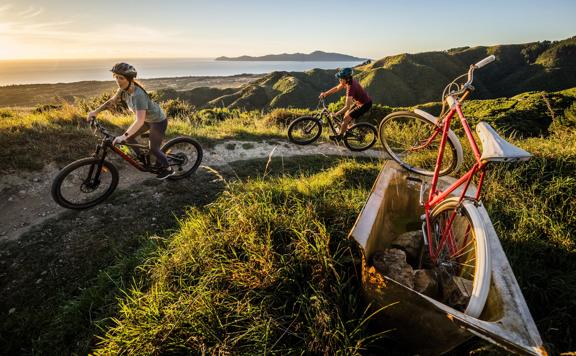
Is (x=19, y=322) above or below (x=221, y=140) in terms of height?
below

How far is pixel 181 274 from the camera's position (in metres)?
3.20

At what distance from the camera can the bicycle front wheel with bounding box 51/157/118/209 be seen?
5109mm

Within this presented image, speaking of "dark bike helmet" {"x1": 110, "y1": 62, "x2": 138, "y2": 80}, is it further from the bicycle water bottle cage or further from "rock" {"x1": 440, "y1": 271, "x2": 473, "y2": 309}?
"rock" {"x1": 440, "y1": 271, "x2": 473, "y2": 309}

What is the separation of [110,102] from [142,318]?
4.32 metres

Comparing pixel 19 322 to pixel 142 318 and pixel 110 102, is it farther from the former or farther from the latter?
pixel 110 102

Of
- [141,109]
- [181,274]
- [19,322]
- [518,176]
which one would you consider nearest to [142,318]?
[181,274]

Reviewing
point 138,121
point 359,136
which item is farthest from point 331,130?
point 138,121

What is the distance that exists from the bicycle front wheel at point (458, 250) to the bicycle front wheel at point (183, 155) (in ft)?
18.7

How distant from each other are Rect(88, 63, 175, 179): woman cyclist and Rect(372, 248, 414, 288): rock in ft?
15.8

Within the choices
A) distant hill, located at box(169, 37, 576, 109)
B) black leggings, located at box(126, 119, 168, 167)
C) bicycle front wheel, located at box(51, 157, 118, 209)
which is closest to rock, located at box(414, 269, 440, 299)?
black leggings, located at box(126, 119, 168, 167)

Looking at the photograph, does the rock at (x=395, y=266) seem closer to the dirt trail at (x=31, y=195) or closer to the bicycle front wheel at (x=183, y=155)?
the dirt trail at (x=31, y=195)

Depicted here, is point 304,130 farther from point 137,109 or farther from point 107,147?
point 107,147

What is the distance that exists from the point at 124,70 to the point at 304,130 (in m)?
6.05

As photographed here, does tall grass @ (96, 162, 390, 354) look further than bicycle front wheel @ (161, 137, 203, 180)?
No
